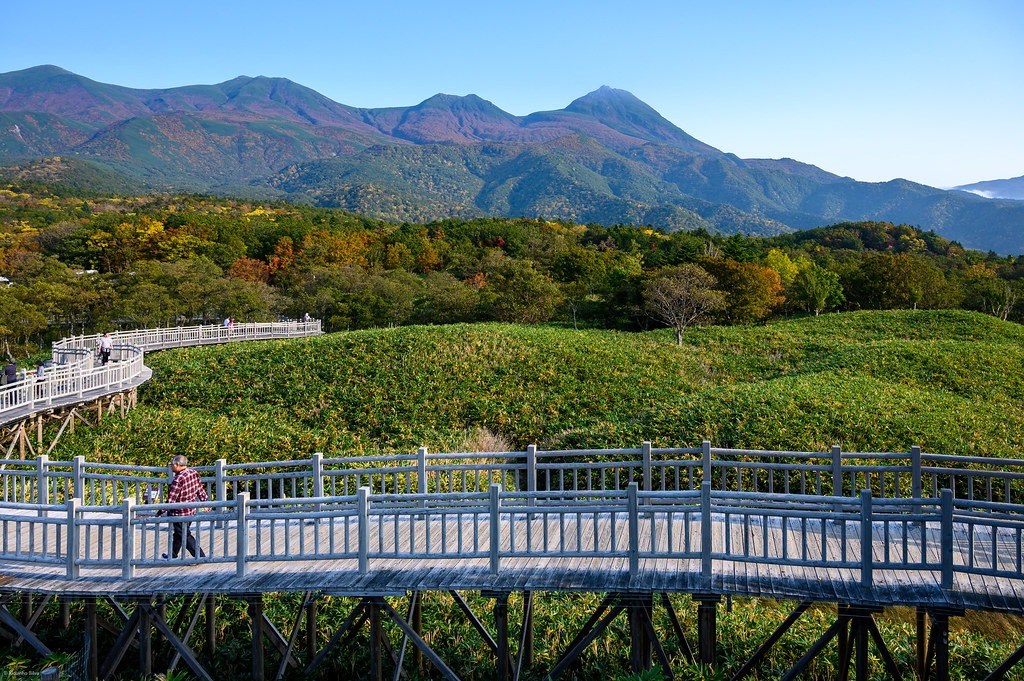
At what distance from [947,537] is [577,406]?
18.8m

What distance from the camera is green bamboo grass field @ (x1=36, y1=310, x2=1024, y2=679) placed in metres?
13.0

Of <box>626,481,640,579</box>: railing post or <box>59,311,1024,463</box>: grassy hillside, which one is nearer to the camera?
<box>626,481,640,579</box>: railing post

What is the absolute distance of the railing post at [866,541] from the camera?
852cm

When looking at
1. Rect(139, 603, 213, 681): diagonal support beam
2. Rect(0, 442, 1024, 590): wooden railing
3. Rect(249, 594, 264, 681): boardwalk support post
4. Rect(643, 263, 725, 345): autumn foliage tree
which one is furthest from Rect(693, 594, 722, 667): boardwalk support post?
Rect(643, 263, 725, 345): autumn foliage tree

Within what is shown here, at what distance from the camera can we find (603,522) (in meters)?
11.6

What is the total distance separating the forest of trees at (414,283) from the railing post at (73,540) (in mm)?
34369

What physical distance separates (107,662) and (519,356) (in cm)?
2266

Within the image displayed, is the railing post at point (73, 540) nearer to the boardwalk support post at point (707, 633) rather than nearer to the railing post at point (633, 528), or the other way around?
the railing post at point (633, 528)

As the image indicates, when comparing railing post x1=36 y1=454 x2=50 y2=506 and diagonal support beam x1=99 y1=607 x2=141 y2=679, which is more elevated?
railing post x1=36 y1=454 x2=50 y2=506

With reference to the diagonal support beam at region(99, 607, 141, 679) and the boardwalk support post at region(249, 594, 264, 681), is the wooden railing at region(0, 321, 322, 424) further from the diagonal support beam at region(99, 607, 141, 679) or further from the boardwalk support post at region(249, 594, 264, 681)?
the boardwalk support post at region(249, 594, 264, 681)

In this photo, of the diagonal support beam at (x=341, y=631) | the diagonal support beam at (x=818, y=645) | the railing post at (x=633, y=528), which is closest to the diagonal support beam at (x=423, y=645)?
the diagonal support beam at (x=341, y=631)

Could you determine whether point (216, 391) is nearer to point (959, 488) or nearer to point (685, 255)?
point (959, 488)

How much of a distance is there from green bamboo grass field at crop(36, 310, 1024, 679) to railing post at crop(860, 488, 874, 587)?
359 centimetres

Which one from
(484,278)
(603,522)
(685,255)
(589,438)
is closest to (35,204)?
(484,278)
